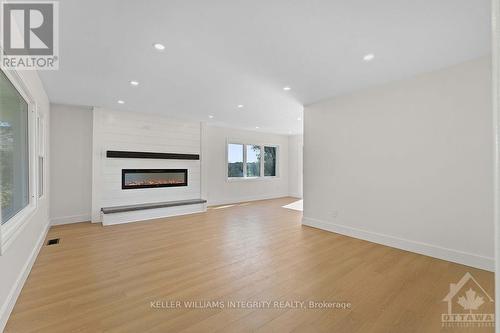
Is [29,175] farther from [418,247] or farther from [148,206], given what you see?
[418,247]

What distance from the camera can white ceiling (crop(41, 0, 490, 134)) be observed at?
2.06m

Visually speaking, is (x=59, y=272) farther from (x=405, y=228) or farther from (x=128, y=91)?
(x=405, y=228)

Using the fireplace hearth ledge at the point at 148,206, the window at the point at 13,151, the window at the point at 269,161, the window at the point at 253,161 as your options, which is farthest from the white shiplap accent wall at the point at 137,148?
the window at the point at 269,161

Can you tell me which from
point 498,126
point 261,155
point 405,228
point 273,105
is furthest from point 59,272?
point 261,155

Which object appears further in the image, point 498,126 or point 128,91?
point 128,91

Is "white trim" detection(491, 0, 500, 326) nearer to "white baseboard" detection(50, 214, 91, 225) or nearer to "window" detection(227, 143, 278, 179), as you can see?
"white baseboard" detection(50, 214, 91, 225)

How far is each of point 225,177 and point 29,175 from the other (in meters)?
5.00

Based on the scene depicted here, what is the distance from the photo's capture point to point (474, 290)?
2490 millimetres

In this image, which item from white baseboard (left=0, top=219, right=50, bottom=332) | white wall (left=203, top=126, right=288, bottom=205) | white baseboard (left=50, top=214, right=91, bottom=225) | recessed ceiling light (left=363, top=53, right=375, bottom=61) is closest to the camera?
white baseboard (left=0, top=219, right=50, bottom=332)

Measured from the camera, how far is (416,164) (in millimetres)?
3439

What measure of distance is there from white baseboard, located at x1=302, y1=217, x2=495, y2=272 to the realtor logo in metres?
0.40

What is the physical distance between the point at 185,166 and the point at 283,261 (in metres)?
4.35

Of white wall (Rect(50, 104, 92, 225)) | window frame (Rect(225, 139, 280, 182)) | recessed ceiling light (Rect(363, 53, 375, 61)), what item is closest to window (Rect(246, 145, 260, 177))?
window frame (Rect(225, 139, 280, 182))

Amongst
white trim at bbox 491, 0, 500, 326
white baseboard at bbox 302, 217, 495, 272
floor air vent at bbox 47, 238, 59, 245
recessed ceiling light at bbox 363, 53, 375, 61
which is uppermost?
recessed ceiling light at bbox 363, 53, 375, 61
